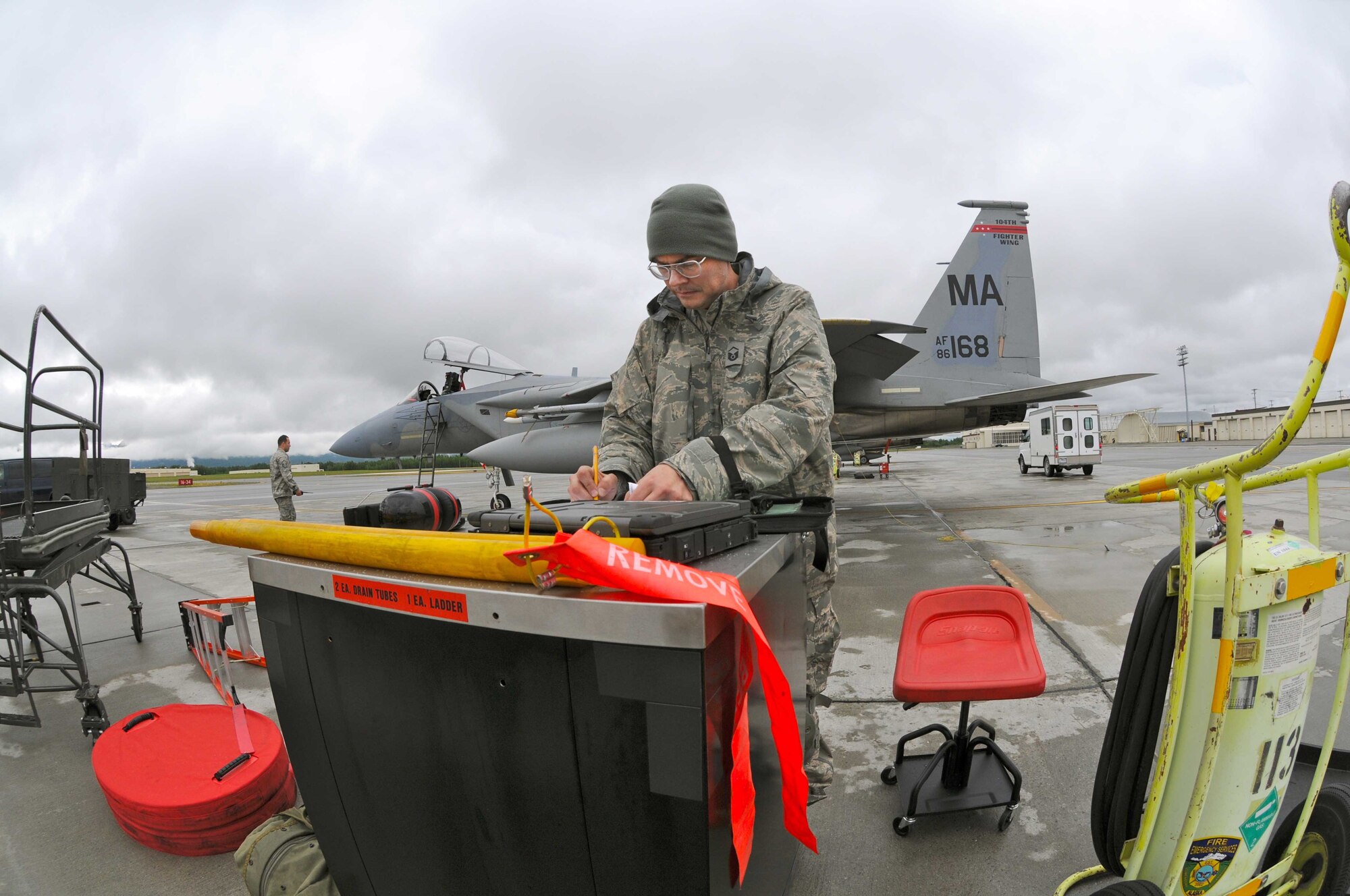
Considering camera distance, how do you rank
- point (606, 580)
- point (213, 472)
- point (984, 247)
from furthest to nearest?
point (213, 472) → point (984, 247) → point (606, 580)

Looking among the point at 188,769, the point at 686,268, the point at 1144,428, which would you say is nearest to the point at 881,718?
the point at 686,268

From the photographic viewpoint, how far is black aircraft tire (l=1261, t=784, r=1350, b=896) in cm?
132

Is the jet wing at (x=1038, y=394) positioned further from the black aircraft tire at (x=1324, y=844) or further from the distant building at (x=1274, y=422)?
the distant building at (x=1274, y=422)

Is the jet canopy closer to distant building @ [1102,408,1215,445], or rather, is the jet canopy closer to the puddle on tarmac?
the puddle on tarmac

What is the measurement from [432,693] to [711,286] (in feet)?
4.02

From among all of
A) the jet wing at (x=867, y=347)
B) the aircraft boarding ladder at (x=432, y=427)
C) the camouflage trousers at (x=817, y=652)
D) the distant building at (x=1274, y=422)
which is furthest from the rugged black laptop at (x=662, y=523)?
the distant building at (x=1274, y=422)

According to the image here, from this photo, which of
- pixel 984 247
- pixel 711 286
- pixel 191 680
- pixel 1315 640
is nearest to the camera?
pixel 1315 640

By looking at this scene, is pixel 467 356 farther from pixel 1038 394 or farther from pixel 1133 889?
pixel 1133 889

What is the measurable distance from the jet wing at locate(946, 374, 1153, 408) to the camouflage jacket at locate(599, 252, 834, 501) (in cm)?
886

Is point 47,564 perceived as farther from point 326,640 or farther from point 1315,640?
point 1315,640

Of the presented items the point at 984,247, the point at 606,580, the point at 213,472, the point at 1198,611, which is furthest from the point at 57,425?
the point at 213,472

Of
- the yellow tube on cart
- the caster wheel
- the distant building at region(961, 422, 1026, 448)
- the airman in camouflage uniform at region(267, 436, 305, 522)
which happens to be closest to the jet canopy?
the airman in camouflage uniform at region(267, 436, 305, 522)

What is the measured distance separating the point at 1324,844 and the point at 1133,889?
619 mm

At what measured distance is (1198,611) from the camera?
1.13 metres
